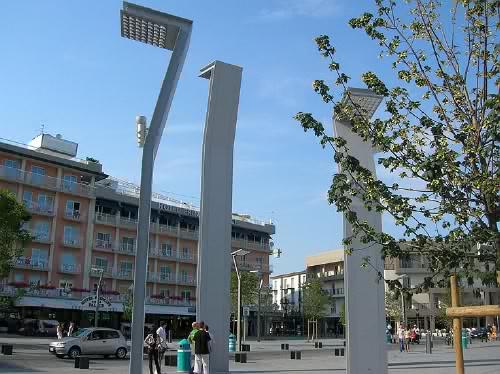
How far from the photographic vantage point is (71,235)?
199 feet

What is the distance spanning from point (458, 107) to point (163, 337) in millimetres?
14096

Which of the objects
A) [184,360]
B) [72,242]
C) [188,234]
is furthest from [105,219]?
[184,360]

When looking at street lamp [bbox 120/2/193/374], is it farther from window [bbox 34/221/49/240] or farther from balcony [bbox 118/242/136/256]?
balcony [bbox 118/242/136/256]

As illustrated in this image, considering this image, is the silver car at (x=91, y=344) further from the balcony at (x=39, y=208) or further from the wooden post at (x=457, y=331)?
the balcony at (x=39, y=208)

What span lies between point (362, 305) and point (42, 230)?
4946cm

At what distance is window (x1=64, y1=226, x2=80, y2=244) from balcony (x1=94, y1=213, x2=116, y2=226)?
8.71 feet

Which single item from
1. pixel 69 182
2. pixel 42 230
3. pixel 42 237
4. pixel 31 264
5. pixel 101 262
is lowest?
pixel 31 264

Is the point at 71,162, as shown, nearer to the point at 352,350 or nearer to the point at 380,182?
the point at 352,350

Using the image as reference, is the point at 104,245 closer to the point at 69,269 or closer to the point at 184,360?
the point at 69,269

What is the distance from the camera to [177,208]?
70750 millimetres

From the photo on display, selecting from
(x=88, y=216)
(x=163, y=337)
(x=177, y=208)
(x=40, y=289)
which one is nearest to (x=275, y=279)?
(x=177, y=208)

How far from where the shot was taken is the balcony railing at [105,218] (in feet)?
208

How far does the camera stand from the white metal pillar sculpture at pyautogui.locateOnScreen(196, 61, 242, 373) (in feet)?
49.4

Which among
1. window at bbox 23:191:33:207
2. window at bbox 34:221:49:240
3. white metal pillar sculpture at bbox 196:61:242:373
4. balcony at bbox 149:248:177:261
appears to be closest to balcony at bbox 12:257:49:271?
window at bbox 34:221:49:240
